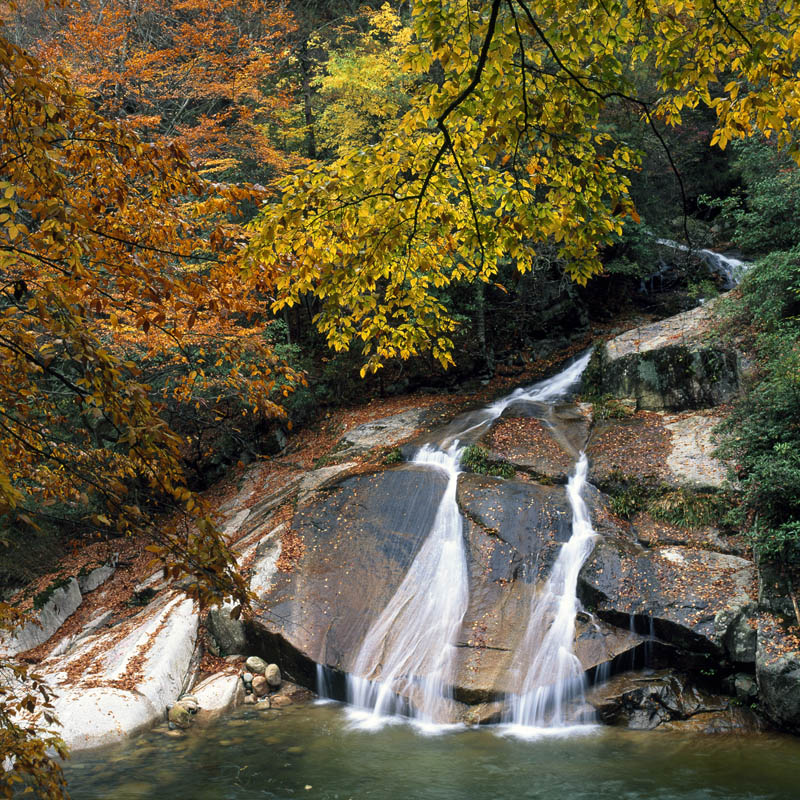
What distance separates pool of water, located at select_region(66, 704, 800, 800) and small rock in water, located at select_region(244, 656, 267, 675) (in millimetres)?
1272

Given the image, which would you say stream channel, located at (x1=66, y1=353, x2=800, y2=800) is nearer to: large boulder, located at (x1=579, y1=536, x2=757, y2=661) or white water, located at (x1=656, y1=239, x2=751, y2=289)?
large boulder, located at (x1=579, y1=536, x2=757, y2=661)

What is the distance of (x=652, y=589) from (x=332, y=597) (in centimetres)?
450

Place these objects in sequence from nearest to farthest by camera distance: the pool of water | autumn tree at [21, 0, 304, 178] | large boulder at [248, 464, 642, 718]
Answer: the pool of water < large boulder at [248, 464, 642, 718] < autumn tree at [21, 0, 304, 178]

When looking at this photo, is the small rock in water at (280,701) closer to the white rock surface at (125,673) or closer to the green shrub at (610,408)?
the white rock surface at (125,673)

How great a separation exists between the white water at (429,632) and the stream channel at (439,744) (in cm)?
2

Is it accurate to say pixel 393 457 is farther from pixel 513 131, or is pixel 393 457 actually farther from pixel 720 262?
pixel 720 262

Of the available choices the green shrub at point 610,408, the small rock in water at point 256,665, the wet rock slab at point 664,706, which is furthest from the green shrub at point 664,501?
the small rock in water at point 256,665

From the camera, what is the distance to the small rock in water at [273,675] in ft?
30.2

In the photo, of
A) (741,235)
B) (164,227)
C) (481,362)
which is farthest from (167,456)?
(481,362)

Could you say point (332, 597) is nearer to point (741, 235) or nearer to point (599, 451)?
point (599, 451)

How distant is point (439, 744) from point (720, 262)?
1689 cm

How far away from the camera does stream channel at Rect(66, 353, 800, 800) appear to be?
6484 mm

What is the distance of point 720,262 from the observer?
1948 centimetres

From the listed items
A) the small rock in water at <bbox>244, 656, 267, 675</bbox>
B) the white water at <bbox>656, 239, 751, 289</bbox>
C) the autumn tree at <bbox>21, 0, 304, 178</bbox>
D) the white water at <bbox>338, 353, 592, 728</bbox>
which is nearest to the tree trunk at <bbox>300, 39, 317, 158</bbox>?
the autumn tree at <bbox>21, 0, 304, 178</bbox>
